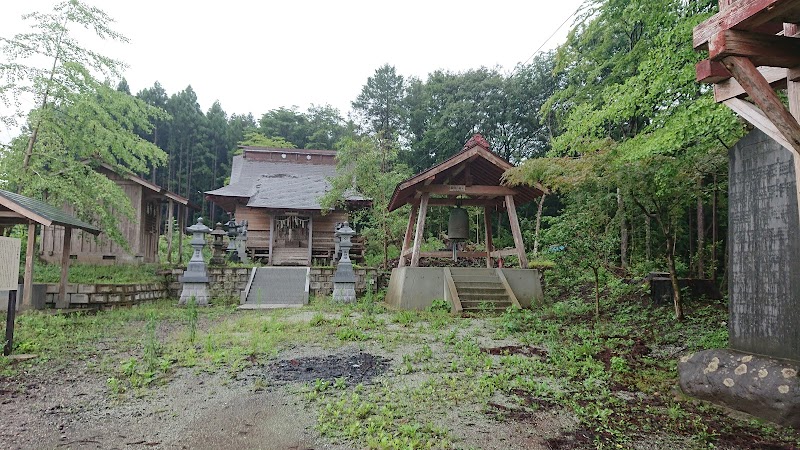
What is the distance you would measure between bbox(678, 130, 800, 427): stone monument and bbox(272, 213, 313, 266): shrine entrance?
15.5m

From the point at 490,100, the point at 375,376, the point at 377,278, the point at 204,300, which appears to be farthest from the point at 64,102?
the point at 490,100

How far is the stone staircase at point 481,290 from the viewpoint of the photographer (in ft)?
30.9

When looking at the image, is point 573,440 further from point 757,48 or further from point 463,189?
point 463,189

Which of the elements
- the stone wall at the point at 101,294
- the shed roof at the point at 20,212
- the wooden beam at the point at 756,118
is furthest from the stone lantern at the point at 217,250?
the wooden beam at the point at 756,118

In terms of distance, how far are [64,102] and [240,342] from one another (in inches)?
314

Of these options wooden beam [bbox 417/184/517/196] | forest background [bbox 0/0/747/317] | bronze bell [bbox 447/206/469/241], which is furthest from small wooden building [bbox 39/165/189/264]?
bronze bell [bbox 447/206/469/241]

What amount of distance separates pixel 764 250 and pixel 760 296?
0.43 metres

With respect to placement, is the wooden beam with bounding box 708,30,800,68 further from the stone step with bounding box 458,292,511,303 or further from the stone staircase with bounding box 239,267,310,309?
the stone staircase with bounding box 239,267,310,309

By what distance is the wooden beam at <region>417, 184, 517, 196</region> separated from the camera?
10391 mm

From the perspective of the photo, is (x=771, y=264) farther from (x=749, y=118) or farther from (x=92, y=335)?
(x=92, y=335)

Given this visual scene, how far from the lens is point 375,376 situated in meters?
4.71

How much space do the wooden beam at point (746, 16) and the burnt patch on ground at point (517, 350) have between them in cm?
383

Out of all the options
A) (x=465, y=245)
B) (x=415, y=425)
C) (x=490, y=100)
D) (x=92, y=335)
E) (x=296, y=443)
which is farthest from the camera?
(x=490, y=100)

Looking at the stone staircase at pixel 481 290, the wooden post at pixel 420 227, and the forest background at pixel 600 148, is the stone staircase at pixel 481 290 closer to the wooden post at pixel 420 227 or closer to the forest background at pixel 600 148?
the wooden post at pixel 420 227
